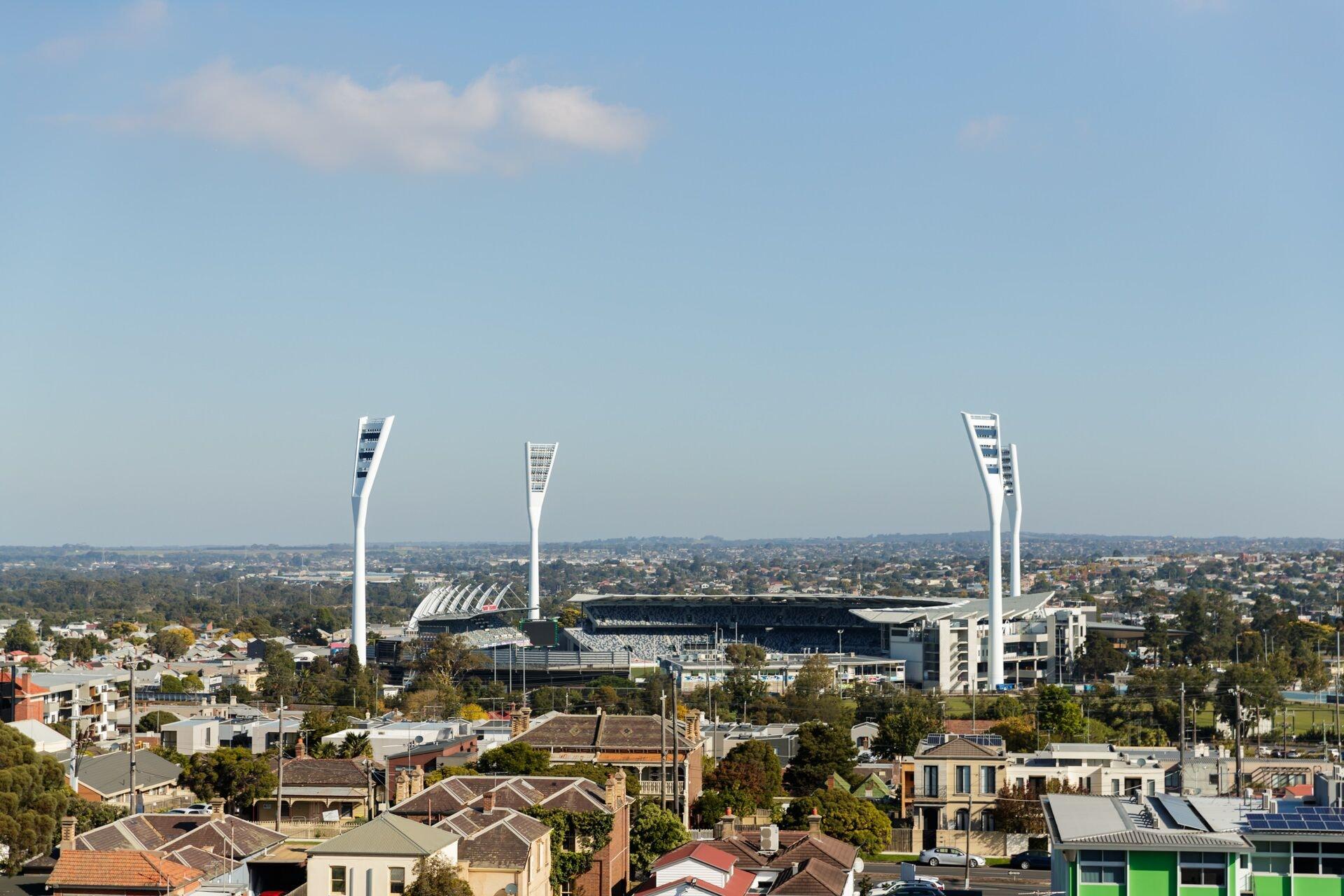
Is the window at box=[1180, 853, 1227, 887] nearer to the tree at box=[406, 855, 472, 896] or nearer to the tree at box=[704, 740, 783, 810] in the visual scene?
the tree at box=[406, 855, 472, 896]

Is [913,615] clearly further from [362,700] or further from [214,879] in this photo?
[214,879]

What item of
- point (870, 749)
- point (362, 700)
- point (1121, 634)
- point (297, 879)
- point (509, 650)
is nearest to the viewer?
point (297, 879)

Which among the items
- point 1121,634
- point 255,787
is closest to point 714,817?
point 255,787

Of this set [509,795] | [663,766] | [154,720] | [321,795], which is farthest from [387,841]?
[154,720]

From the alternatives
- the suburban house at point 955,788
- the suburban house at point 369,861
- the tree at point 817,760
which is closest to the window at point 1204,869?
the suburban house at point 369,861

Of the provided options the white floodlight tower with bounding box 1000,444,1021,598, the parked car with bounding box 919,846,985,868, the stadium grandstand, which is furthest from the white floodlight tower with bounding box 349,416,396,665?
the parked car with bounding box 919,846,985,868
